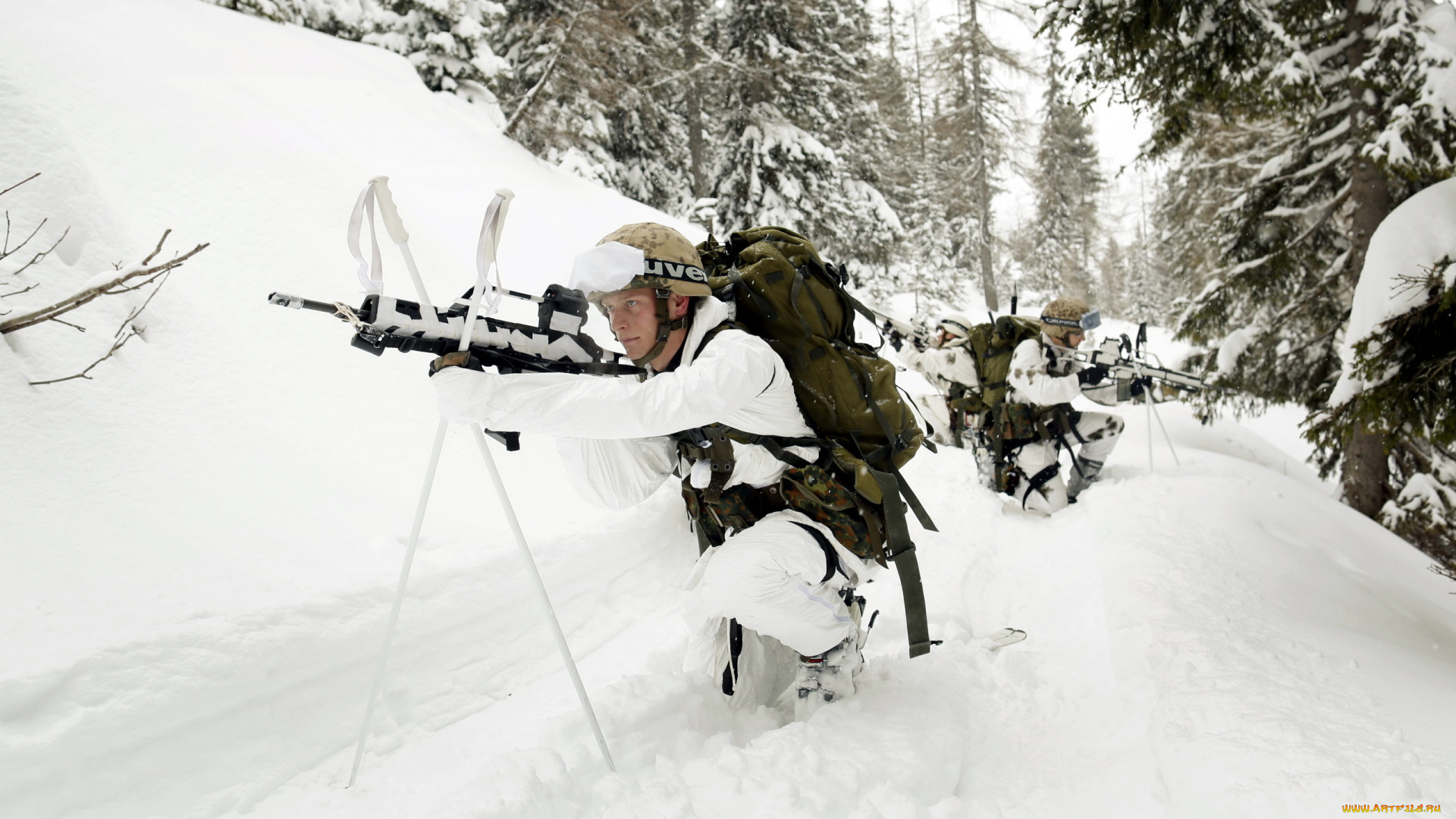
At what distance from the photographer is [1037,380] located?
256 inches

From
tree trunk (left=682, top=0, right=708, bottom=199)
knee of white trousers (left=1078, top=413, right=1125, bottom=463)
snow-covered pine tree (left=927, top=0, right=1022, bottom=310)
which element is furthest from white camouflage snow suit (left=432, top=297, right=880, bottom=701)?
snow-covered pine tree (left=927, top=0, right=1022, bottom=310)

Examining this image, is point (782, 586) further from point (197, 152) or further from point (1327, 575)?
point (197, 152)

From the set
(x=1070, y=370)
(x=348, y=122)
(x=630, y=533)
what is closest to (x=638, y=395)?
(x=630, y=533)

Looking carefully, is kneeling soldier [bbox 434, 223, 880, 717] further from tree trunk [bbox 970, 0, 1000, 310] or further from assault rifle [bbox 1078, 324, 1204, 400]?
tree trunk [bbox 970, 0, 1000, 310]

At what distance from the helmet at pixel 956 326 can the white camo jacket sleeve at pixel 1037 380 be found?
1022mm

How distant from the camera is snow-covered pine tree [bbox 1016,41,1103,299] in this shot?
1136 inches

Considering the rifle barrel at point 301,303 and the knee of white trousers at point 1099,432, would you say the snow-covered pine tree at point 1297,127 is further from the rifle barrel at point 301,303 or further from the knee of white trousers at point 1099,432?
the rifle barrel at point 301,303

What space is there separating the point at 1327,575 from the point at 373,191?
5.96m

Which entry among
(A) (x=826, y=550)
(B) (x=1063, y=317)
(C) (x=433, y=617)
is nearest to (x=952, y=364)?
(B) (x=1063, y=317)

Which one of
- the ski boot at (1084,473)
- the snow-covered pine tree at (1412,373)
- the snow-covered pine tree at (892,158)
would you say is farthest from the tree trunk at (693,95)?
the snow-covered pine tree at (1412,373)

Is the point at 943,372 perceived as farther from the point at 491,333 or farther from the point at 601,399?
the point at 491,333

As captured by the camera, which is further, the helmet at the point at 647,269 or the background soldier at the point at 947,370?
the background soldier at the point at 947,370

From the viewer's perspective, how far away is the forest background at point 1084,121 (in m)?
5.21

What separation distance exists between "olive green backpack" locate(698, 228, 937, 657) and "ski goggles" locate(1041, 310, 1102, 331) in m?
4.37
